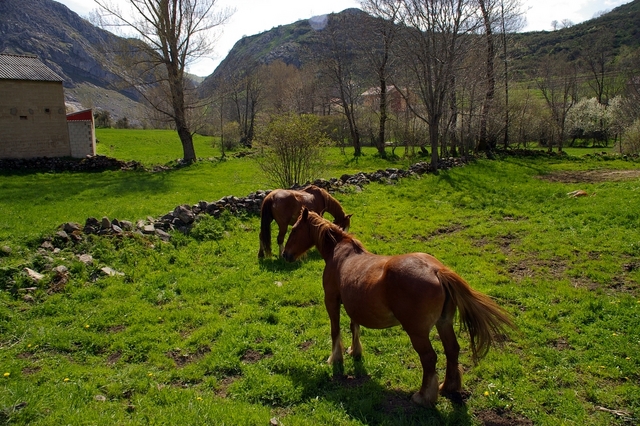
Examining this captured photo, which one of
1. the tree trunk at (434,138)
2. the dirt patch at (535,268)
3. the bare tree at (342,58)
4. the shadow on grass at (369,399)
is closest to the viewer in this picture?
the shadow on grass at (369,399)

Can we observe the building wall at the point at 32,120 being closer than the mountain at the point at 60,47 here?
Yes

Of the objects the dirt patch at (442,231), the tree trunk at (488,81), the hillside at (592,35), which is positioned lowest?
the dirt patch at (442,231)

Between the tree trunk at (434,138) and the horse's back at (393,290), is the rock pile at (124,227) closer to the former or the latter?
the horse's back at (393,290)

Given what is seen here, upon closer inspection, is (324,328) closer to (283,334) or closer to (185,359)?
(283,334)

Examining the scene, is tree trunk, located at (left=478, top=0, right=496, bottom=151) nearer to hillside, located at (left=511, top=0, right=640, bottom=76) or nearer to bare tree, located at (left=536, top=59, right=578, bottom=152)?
bare tree, located at (left=536, top=59, right=578, bottom=152)

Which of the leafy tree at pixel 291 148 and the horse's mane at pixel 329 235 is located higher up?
the leafy tree at pixel 291 148

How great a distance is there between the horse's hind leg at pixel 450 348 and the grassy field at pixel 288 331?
0.60ft

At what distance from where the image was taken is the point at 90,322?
5.84 m

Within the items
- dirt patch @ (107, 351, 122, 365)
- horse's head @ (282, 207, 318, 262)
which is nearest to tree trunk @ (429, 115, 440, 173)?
horse's head @ (282, 207, 318, 262)

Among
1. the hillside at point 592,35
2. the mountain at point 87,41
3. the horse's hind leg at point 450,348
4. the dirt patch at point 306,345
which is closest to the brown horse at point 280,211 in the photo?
the dirt patch at point 306,345

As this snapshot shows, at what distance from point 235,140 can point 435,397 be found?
40.1 metres

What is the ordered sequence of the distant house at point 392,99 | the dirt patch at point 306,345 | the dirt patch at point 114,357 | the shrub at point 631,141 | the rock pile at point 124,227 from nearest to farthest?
the dirt patch at point 114,357, the dirt patch at point 306,345, the rock pile at point 124,227, the shrub at point 631,141, the distant house at point 392,99

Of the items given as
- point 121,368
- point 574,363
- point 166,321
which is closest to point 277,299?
point 166,321

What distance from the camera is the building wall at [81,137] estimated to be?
2552cm
